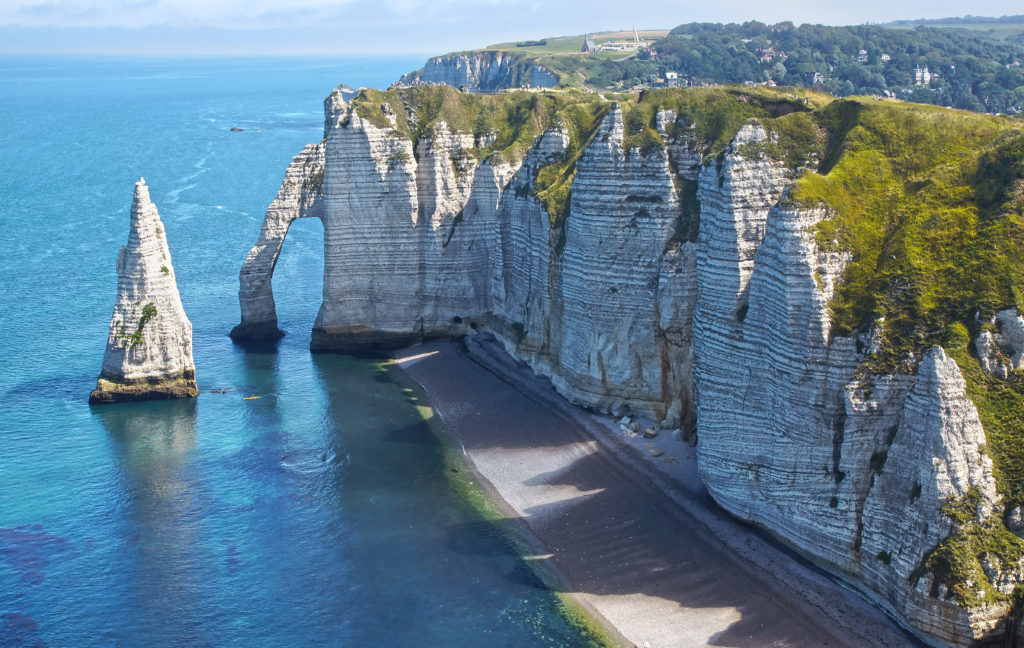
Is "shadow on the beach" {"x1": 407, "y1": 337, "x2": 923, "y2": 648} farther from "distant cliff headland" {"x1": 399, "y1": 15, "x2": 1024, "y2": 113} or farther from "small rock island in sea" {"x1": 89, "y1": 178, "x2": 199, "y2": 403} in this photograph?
"distant cliff headland" {"x1": 399, "y1": 15, "x2": 1024, "y2": 113}

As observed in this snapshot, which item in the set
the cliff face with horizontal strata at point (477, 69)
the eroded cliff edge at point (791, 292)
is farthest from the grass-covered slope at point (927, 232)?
the cliff face with horizontal strata at point (477, 69)

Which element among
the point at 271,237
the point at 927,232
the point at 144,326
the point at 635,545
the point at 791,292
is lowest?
the point at 635,545

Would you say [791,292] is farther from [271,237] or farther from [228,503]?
[271,237]

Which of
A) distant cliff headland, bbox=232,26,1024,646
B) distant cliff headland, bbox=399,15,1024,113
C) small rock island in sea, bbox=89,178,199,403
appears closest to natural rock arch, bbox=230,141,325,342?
distant cliff headland, bbox=232,26,1024,646

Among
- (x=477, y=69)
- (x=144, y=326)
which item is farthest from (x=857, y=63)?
(x=144, y=326)

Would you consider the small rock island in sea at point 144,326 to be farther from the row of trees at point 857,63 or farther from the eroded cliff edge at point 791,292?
the row of trees at point 857,63

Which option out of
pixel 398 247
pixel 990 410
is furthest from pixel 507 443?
pixel 990 410
